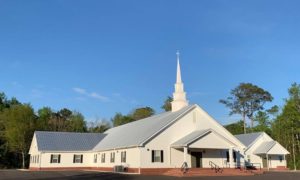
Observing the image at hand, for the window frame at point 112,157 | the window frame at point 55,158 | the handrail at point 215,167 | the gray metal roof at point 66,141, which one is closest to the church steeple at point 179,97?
the handrail at point 215,167

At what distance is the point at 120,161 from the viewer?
38.0 metres

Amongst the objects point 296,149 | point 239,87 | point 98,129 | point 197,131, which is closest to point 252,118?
point 239,87

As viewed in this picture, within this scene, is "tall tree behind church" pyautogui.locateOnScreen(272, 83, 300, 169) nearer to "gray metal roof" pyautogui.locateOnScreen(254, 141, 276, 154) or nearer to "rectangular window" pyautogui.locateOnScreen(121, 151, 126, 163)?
"gray metal roof" pyautogui.locateOnScreen(254, 141, 276, 154)

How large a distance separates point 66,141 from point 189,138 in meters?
21.7

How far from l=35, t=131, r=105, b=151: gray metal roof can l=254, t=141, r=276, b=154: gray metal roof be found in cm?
2293

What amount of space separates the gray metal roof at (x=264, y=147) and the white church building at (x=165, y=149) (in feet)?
0.69

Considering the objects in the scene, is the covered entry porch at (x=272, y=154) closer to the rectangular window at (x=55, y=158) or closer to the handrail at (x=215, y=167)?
the handrail at (x=215, y=167)

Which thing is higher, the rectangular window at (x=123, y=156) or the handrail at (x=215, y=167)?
the rectangular window at (x=123, y=156)

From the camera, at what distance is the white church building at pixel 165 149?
33.9m

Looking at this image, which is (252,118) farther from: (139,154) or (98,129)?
(139,154)

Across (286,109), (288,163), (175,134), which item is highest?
(286,109)

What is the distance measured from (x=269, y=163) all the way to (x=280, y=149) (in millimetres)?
2860

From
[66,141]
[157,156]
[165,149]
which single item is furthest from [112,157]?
[66,141]

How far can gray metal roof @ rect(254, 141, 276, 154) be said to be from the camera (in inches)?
1914
